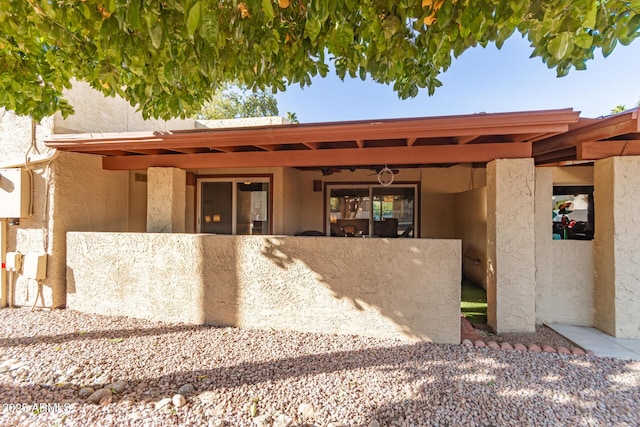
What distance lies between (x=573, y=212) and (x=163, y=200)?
1041 centimetres

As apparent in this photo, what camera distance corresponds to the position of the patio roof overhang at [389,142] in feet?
12.8

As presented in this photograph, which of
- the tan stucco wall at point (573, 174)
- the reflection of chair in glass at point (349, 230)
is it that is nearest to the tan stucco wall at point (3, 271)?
the reflection of chair in glass at point (349, 230)

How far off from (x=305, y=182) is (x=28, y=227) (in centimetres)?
641

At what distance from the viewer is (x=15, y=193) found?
529 cm

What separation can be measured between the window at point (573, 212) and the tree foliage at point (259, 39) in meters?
5.69

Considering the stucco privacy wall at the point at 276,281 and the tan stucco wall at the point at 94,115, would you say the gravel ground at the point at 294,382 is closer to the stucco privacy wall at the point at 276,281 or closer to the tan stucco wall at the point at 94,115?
the stucco privacy wall at the point at 276,281

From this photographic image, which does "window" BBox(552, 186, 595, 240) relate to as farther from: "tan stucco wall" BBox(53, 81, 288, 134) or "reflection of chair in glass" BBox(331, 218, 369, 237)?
"tan stucco wall" BBox(53, 81, 288, 134)

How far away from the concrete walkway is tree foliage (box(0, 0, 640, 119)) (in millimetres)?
3666

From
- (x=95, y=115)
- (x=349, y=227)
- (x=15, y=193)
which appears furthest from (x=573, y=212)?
(x=15, y=193)

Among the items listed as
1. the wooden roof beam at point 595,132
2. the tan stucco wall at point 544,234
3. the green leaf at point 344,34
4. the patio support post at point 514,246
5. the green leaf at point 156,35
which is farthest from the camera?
the tan stucco wall at point 544,234

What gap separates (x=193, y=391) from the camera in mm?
3000

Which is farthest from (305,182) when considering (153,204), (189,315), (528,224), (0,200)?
(0,200)

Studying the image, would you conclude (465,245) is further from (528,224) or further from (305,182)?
(305,182)

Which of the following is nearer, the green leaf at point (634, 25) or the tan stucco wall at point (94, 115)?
the green leaf at point (634, 25)
